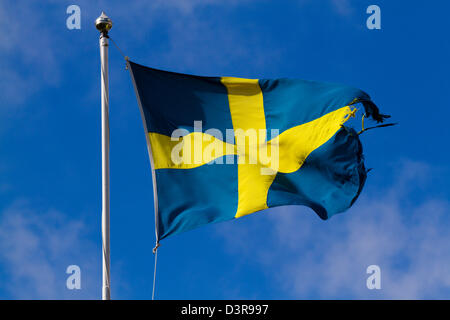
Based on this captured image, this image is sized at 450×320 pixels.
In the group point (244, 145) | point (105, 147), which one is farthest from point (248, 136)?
point (105, 147)

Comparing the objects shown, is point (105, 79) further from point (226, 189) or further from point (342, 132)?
point (342, 132)

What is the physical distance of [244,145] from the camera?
19.3 m

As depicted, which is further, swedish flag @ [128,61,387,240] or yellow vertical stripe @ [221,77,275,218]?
yellow vertical stripe @ [221,77,275,218]

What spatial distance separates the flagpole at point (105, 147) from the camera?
16462 millimetres

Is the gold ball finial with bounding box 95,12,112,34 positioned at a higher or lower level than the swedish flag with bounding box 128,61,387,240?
higher

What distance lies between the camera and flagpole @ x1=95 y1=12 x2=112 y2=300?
1646cm

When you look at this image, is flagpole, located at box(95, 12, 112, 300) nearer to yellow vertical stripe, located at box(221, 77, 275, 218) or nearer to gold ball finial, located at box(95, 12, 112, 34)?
gold ball finial, located at box(95, 12, 112, 34)

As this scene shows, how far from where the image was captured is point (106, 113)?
17438mm

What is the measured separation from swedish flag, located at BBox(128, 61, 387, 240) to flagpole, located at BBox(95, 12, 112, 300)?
873mm

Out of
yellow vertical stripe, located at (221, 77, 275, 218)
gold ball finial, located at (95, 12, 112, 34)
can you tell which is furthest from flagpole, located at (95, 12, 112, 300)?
yellow vertical stripe, located at (221, 77, 275, 218)

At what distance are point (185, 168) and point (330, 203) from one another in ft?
9.46

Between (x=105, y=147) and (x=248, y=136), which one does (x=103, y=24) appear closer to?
(x=105, y=147)

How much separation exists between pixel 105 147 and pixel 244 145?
3307 mm

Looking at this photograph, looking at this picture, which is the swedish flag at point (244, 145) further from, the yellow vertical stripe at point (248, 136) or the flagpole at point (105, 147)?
the flagpole at point (105, 147)
